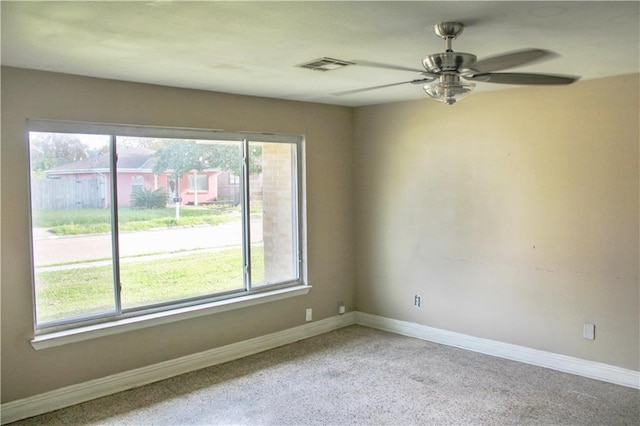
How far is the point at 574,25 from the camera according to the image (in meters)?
2.53

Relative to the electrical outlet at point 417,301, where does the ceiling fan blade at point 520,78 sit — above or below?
above

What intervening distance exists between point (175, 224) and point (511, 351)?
10.3ft

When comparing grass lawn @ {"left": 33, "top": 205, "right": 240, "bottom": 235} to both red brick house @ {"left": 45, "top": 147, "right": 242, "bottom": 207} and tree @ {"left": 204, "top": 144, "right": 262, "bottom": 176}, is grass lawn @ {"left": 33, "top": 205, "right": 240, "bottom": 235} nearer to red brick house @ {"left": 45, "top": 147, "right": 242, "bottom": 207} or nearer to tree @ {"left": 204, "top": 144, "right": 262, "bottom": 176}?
red brick house @ {"left": 45, "top": 147, "right": 242, "bottom": 207}

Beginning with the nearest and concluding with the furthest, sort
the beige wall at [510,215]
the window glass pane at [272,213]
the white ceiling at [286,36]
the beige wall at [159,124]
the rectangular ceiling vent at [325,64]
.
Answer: the white ceiling at [286,36] → the rectangular ceiling vent at [325,64] → the beige wall at [159,124] → the beige wall at [510,215] → the window glass pane at [272,213]

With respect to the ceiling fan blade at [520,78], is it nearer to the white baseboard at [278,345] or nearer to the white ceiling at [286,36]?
the white ceiling at [286,36]

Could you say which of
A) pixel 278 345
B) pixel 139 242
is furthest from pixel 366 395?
pixel 139 242

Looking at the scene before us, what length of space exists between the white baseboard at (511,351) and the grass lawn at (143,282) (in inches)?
58.8

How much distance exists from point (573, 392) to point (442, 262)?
5.34 feet

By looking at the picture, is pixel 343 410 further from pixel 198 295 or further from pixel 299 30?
pixel 299 30

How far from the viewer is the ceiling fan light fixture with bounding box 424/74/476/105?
2578 mm

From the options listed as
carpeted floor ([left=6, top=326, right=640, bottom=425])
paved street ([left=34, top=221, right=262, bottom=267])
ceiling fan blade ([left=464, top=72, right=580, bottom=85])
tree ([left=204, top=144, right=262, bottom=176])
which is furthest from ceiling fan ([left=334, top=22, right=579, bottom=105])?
paved street ([left=34, top=221, right=262, bottom=267])

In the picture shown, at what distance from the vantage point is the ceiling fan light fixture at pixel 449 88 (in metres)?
2.58

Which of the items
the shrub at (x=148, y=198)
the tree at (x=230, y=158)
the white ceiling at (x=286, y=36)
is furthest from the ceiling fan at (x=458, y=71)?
the shrub at (x=148, y=198)

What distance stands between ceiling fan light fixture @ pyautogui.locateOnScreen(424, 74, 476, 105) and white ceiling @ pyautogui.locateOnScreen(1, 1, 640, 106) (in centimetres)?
27
